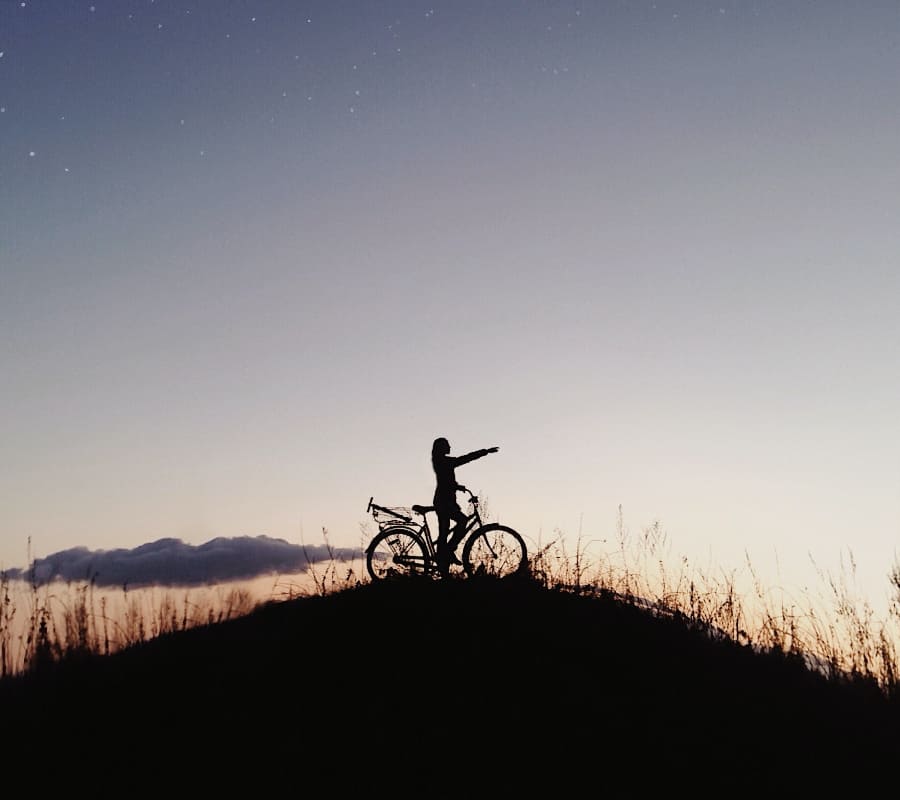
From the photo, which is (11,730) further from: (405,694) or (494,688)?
(494,688)

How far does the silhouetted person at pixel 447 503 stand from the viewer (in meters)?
11.5

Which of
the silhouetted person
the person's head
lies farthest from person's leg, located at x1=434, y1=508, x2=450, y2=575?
the person's head

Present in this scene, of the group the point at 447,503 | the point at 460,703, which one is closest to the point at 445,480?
the point at 447,503

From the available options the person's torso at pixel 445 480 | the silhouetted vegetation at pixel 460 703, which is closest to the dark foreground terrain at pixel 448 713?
the silhouetted vegetation at pixel 460 703

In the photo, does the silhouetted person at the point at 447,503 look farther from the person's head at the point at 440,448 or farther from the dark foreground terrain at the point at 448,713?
the dark foreground terrain at the point at 448,713

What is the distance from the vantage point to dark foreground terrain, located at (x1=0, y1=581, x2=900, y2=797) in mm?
6000

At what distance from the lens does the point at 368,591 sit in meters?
10.7

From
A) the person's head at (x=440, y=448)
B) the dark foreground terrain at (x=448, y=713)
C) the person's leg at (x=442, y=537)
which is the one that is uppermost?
the person's head at (x=440, y=448)

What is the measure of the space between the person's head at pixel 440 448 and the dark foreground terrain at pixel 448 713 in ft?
9.60

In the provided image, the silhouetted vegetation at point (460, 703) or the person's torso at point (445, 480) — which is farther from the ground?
the person's torso at point (445, 480)

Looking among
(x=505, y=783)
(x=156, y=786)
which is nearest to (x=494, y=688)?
(x=505, y=783)

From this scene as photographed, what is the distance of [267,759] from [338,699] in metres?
1.21

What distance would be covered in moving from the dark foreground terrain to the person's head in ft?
9.60

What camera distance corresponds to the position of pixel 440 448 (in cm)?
1197
